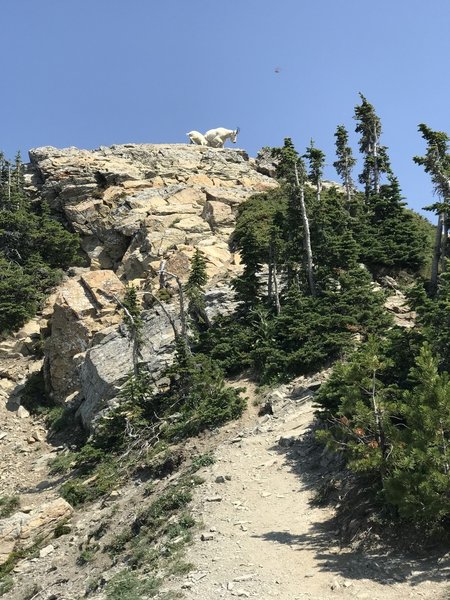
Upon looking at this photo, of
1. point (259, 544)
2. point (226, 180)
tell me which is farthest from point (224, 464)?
point (226, 180)

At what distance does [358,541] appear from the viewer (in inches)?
479

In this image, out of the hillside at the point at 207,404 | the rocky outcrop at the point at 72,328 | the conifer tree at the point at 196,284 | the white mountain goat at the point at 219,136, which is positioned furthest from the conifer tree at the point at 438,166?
the white mountain goat at the point at 219,136

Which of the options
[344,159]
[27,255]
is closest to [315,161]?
[344,159]

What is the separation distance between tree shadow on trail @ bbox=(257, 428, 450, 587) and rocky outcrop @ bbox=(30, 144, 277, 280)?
22.3 meters

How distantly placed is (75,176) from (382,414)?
44.5 m

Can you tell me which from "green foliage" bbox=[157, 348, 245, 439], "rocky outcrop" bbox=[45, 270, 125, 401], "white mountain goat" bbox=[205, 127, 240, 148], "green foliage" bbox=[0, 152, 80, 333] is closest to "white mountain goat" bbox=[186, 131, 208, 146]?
"white mountain goat" bbox=[205, 127, 240, 148]

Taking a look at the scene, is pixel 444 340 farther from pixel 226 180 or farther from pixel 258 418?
pixel 226 180

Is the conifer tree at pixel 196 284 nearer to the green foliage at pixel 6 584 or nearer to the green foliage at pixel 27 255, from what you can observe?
the green foliage at pixel 27 255

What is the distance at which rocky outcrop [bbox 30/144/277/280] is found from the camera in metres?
40.0

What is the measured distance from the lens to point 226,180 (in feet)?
169

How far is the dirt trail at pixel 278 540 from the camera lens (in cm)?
1036

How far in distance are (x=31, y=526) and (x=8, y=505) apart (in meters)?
4.32

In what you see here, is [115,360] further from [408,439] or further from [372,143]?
[372,143]

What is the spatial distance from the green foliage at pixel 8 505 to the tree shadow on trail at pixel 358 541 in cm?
1328
